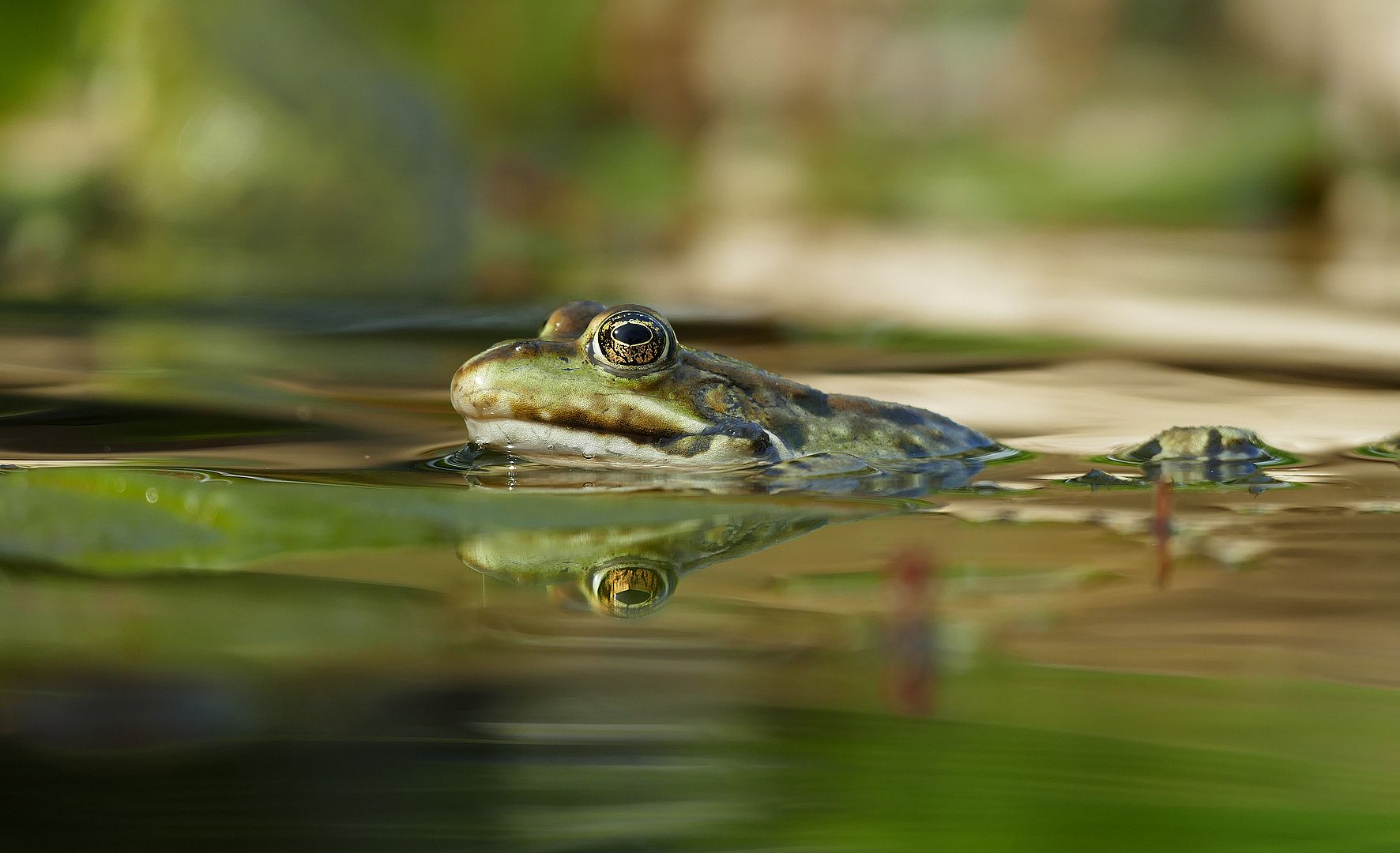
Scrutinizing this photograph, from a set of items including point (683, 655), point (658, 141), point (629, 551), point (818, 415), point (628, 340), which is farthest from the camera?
point (658, 141)

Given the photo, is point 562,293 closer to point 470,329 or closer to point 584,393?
point 470,329

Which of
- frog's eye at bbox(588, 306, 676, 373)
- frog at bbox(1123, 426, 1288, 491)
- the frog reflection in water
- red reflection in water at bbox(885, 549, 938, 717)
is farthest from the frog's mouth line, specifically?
frog at bbox(1123, 426, 1288, 491)

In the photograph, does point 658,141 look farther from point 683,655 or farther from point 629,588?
point 683,655

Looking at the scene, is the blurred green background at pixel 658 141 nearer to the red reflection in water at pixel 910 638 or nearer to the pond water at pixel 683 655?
the pond water at pixel 683 655

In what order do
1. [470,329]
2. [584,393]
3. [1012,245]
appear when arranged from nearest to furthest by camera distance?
[584,393]
[470,329]
[1012,245]

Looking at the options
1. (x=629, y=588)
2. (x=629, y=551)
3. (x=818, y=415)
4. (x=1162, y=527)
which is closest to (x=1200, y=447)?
(x=1162, y=527)

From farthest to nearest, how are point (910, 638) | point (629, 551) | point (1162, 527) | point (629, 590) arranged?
→ 1. point (1162, 527)
2. point (629, 551)
3. point (629, 590)
4. point (910, 638)

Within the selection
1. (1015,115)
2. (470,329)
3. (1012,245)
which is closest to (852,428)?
(470,329)
